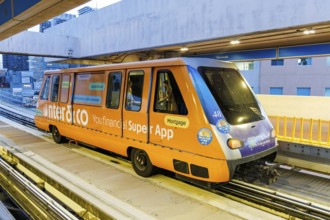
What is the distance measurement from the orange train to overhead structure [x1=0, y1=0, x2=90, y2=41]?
1577 millimetres

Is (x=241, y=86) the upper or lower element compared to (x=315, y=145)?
upper

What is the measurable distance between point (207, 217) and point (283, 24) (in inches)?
233

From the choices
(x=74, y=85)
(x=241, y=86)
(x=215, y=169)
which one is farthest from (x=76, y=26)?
(x=215, y=169)

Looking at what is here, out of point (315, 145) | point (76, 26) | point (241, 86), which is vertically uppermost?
point (76, 26)

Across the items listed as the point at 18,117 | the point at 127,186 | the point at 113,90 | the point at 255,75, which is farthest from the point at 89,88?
the point at 255,75

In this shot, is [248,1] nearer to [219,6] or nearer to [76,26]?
[219,6]

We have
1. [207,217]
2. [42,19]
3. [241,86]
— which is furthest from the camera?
[42,19]

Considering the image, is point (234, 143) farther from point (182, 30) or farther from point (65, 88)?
point (182, 30)

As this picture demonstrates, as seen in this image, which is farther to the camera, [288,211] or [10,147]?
[10,147]

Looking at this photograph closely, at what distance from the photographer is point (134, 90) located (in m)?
5.75

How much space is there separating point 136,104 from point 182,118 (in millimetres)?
1282

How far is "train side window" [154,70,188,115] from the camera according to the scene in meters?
4.83

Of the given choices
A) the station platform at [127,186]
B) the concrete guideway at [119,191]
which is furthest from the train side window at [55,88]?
the concrete guideway at [119,191]

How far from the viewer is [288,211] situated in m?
4.24
